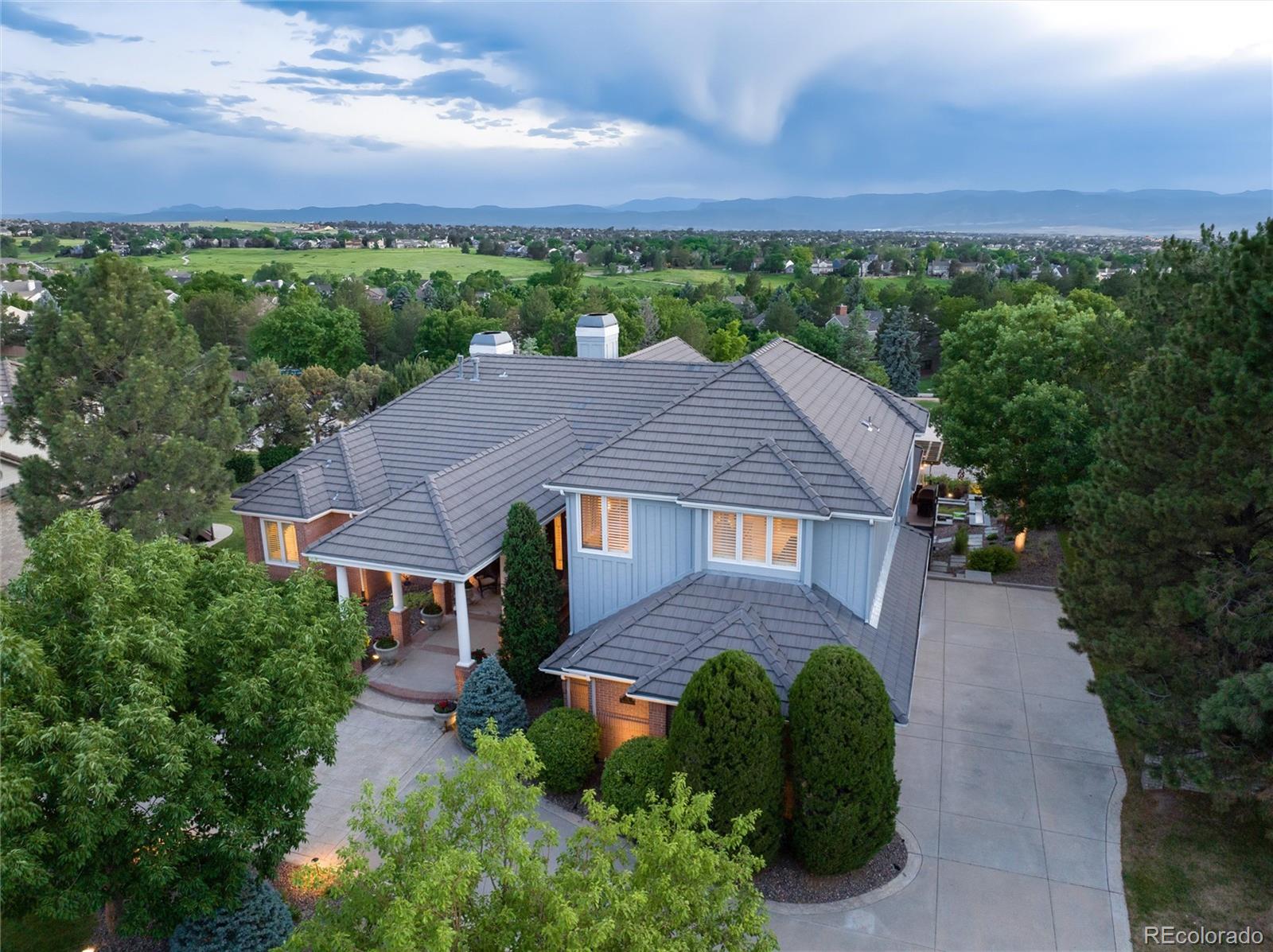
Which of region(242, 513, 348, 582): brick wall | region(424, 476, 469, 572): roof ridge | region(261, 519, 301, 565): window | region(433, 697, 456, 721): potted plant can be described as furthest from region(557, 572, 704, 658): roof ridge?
region(261, 519, 301, 565): window

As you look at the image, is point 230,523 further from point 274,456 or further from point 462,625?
point 462,625

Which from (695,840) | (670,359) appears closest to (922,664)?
(695,840)

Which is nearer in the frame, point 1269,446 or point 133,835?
point 133,835

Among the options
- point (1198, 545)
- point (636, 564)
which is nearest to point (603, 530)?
point (636, 564)

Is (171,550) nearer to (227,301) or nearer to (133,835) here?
(133,835)

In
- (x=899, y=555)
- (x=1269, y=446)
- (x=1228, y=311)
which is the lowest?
(x=899, y=555)

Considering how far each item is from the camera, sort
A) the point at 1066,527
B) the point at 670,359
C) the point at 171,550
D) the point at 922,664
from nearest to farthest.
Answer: the point at 171,550, the point at 922,664, the point at 1066,527, the point at 670,359

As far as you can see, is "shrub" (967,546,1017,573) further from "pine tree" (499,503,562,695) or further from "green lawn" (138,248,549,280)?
"green lawn" (138,248,549,280)

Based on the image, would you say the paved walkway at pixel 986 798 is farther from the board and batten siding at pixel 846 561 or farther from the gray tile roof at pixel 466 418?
the gray tile roof at pixel 466 418

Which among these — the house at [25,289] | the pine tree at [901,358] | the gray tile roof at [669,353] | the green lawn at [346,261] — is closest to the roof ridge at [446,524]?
the gray tile roof at [669,353]
